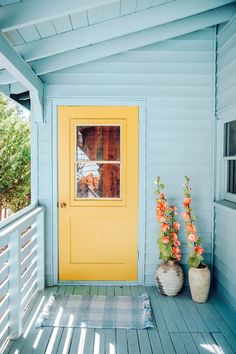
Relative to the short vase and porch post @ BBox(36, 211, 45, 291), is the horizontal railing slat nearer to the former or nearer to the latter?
porch post @ BBox(36, 211, 45, 291)

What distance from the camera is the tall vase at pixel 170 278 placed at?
134 inches

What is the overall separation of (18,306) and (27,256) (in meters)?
0.61

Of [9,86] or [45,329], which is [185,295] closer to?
[45,329]

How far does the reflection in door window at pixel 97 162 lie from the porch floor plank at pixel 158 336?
4.31 feet

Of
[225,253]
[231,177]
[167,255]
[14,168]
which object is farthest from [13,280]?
[14,168]

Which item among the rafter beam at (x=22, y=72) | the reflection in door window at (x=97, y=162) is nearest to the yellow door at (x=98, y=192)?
the reflection in door window at (x=97, y=162)

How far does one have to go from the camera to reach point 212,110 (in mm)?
3729

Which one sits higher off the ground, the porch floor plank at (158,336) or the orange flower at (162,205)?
the orange flower at (162,205)

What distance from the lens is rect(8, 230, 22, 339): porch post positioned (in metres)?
2.64

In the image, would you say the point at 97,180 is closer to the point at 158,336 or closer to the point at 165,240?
the point at 165,240

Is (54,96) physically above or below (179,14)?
below

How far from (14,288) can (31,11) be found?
6.83ft

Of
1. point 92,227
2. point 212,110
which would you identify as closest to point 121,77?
point 212,110

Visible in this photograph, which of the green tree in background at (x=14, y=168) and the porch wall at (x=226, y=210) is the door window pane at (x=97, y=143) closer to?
the porch wall at (x=226, y=210)
